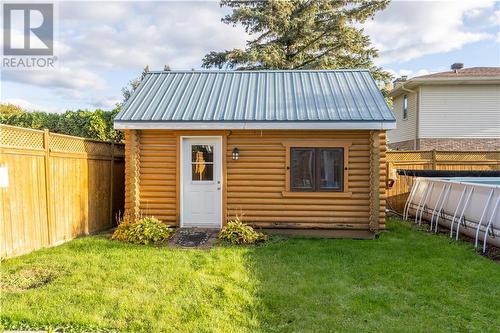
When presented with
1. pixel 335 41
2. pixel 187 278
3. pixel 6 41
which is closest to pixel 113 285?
pixel 187 278

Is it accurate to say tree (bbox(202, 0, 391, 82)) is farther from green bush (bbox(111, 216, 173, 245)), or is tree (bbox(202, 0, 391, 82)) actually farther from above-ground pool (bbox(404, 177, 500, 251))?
green bush (bbox(111, 216, 173, 245))

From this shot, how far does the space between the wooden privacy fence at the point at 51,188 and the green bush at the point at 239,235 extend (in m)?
2.87

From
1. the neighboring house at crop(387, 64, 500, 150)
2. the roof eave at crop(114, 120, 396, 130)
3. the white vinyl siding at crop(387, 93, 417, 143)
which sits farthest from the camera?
the white vinyl siding at crop(387, 93, 417, 143)

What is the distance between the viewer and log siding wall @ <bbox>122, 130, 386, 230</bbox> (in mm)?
7594

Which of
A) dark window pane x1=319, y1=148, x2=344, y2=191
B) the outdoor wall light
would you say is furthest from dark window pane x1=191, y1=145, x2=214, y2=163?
dark window pane x1=319, y1=148, x2=344, y2=191

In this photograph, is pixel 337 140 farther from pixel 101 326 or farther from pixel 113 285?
pixel 101 326

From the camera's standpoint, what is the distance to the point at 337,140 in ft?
24.9

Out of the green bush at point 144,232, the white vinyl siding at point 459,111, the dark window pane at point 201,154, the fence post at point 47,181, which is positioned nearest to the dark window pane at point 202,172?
the dark window pane at point 201,154

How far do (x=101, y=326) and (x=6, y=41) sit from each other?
6383 millimetres

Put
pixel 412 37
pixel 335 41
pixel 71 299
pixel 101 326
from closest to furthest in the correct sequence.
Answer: pixel 101 326, pixel 71 299, pixel 412 37, pixel 335 41

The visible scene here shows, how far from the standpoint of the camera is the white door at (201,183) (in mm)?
7820

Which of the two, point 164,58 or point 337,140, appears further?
point 164,58

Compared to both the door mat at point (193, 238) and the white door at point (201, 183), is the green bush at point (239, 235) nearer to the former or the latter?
the door mat at point (193, 238)

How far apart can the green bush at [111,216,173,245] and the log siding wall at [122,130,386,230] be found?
564 millimetres
